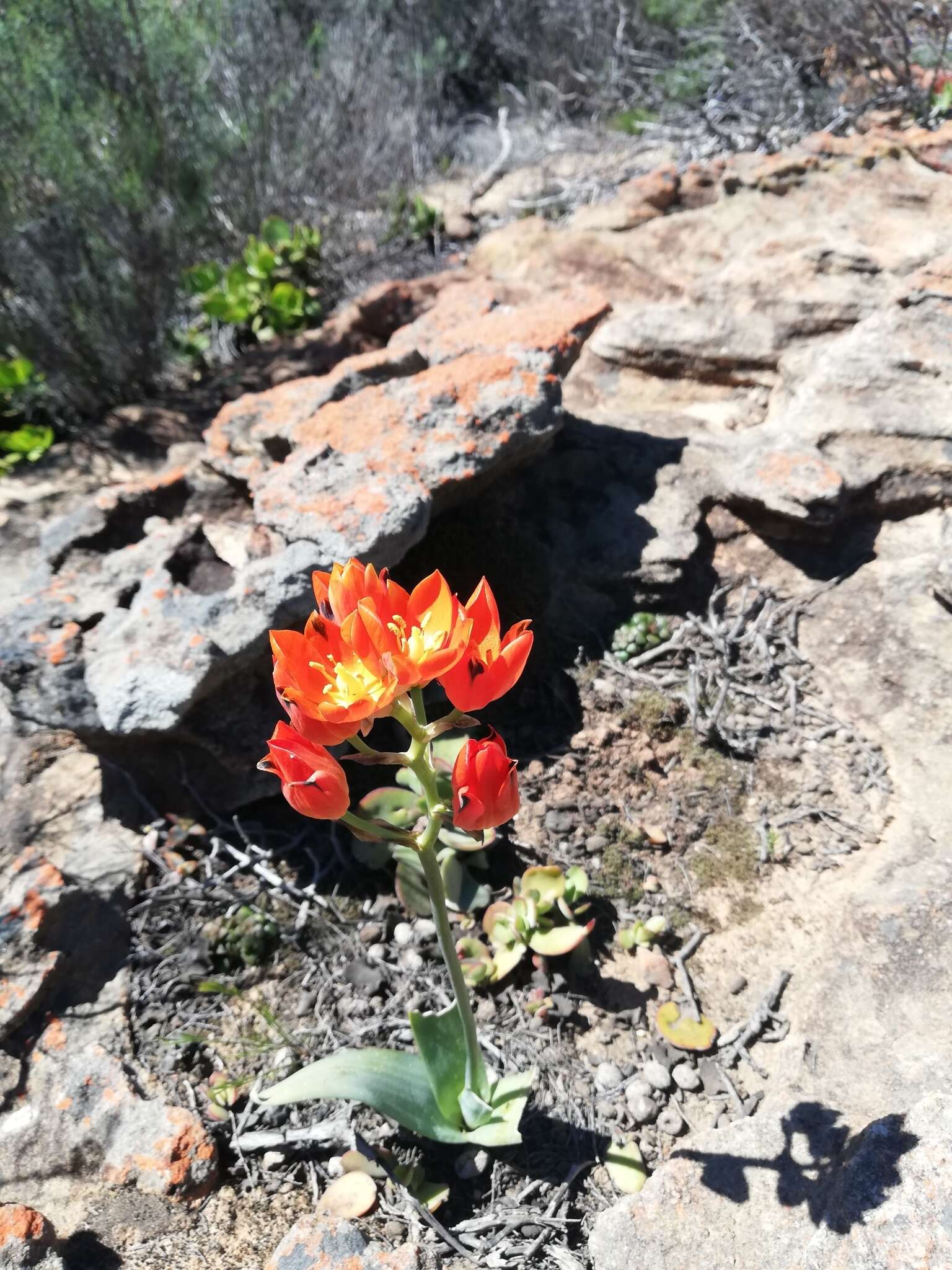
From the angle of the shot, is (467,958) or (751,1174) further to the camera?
(467,958)

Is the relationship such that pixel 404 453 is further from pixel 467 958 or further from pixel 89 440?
pixel 89 440

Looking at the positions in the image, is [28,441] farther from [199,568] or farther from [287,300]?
[199,568]

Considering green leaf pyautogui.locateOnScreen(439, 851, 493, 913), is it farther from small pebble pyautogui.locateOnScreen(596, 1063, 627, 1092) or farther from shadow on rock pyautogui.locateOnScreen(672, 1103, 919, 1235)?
shadow on rock pyautogui.locateOnScreen(672, 1103, 919, 1235)

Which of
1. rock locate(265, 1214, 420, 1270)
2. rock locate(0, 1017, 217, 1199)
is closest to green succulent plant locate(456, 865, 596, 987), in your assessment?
rock locate(265, 1214, 420, 1270)

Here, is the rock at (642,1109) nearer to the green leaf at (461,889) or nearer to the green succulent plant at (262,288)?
the green leaf at (461,889)

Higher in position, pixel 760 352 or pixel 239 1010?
pixel 760 352

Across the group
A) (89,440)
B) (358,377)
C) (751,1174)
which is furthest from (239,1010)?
(89,440)

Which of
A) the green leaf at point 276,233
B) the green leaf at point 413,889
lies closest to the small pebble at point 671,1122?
the green leaf at point 413,889
